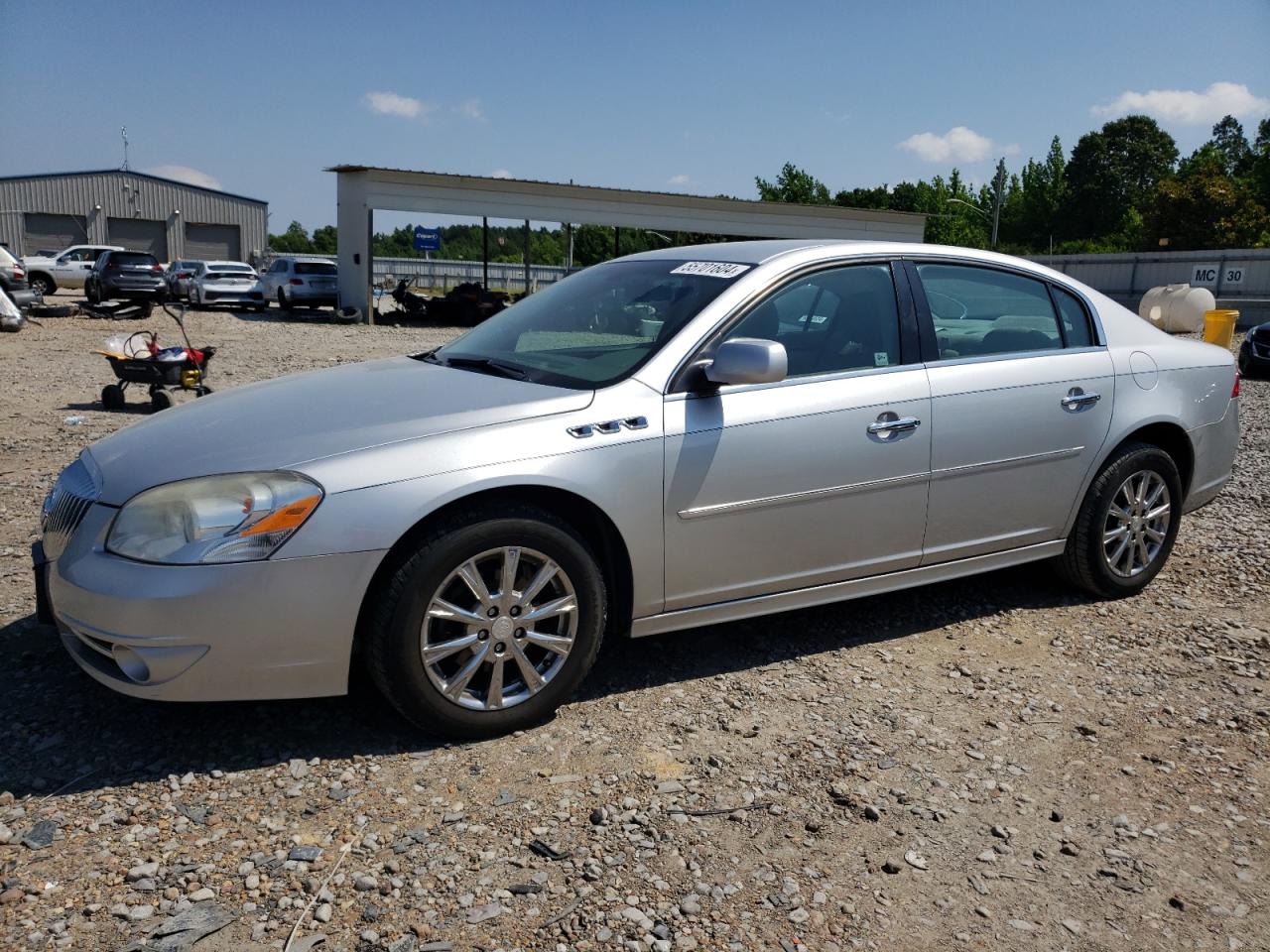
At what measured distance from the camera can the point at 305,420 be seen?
11.3ft

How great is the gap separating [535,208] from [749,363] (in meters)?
27.8

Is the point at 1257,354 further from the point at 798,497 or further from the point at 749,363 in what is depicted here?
the point at 749,363

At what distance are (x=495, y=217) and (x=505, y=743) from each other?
2845cm

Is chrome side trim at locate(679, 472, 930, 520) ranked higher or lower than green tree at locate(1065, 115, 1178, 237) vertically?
lower

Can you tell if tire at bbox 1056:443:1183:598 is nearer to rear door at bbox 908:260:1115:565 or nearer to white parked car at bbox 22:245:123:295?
rear door at bbox 908:260:1115:565

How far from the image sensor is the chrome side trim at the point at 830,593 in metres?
3.73

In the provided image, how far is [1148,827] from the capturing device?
3.01 meters

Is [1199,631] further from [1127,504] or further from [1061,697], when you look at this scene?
[1061,697]

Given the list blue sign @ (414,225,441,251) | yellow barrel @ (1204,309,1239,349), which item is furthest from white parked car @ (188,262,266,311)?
yellow barrel @ (1204,309,1239,349)

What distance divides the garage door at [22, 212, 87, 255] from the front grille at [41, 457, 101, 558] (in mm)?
54269

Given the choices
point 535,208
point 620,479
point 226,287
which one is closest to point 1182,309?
point 535,208

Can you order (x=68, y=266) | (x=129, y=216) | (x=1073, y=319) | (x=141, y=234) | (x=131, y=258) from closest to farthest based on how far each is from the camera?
(x=1073, y=319) → (x=131, y=258) → (x=68, y=266) → (x=129, y=216) → (x=141, y=234)

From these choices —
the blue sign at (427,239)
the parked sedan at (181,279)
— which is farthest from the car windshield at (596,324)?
the blue sign at (427,239)

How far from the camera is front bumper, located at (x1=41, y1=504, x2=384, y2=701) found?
9.77 feet
